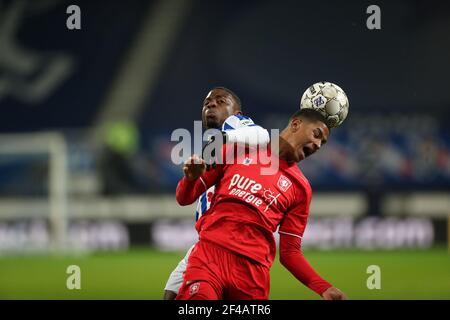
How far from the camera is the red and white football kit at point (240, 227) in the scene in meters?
3.99

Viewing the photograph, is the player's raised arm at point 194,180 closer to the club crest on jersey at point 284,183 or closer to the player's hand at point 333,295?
the club crest on jersey at point 284,183

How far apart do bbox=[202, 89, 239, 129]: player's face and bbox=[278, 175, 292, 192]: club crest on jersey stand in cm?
59

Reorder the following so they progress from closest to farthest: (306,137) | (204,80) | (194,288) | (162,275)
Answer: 1. (194,288)
2. (306,137)
3. (162,275)
4. (204,80)

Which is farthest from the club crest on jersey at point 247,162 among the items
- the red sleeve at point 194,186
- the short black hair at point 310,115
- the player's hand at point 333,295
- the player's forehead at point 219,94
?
the player's hand at point 333,295

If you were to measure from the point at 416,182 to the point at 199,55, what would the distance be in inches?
271

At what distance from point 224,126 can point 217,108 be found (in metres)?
0.31

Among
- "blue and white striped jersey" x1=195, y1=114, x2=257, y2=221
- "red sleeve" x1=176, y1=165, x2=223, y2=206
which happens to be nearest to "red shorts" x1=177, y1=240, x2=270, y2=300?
"red sleeve" x1=176, y1=165, x2=223, y2=206

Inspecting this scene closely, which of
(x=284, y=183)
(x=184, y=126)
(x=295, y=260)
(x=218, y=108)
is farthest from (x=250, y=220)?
(x=184, y=126)

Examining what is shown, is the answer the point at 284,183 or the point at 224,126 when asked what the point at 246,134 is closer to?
the point at 224,126

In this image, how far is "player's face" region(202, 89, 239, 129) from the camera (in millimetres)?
4586

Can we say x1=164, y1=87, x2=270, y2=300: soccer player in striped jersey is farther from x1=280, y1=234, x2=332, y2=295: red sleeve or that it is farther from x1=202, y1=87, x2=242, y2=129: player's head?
x1=280, y1=234, x2=332, y2=295: red sleeve

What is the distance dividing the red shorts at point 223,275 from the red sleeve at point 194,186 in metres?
0.25

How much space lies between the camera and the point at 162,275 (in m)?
11.0
